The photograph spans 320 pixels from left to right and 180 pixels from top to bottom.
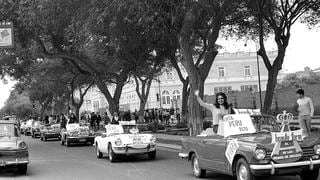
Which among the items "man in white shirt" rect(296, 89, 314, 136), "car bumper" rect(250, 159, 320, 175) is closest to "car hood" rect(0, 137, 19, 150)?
"car bumper" rect(250, 159, 320, 175)

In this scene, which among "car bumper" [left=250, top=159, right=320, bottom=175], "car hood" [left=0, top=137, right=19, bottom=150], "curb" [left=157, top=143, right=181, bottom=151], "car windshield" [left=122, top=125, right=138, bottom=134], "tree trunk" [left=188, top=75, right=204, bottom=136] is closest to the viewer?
"car bumper" [left=250, top=159, right=320, bottom=175]

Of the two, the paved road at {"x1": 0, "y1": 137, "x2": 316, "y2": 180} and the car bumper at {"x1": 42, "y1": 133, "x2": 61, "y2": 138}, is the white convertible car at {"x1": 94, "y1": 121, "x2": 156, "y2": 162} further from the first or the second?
the car bumper at {"x1": 42, "y1": 133, "x2": 61, "y2": 138}

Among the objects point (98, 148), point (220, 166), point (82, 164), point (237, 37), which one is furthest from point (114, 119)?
point (237, 37)

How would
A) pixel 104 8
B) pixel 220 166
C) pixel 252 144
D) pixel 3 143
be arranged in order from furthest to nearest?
1. pixel 104 8
2. pixel 3 143
3. pixel 220 166
4. pixel 252 144

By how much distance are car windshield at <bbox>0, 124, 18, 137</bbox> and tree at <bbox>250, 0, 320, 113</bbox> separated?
12250mm

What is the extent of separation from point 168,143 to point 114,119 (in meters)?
5.17

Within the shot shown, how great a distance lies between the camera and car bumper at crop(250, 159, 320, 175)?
8.88 metres

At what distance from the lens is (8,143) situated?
13.9 meters

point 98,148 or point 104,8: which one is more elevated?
point 104,8

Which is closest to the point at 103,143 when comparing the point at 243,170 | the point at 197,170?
the point at 197,170

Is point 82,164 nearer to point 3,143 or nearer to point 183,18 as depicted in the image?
point 3,143

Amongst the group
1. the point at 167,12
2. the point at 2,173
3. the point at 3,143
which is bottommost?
the point at 2,173

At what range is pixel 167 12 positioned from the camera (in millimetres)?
17219

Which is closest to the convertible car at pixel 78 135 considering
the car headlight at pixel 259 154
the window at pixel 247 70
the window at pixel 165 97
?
the car headlight at pixel 259 154
